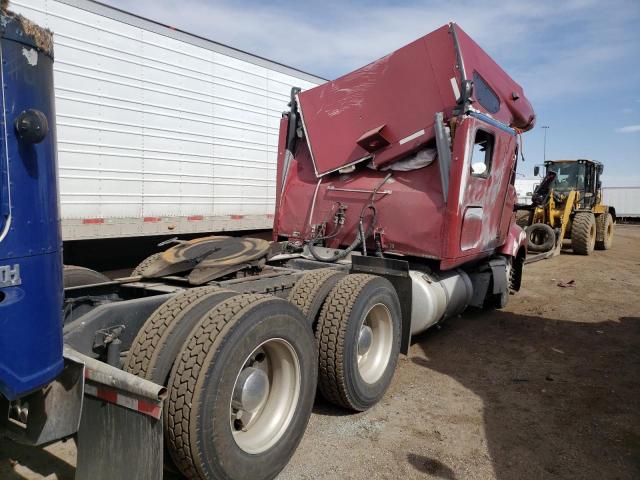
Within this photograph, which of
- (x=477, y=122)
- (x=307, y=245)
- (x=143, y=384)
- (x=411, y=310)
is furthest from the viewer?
(x=307, y=245)

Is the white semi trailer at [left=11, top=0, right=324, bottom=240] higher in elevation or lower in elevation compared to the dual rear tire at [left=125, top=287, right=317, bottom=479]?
higher

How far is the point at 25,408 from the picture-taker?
2.18 metres

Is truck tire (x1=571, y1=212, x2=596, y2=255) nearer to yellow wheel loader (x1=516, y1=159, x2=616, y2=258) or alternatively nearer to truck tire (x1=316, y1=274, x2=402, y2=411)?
yellow wheel loader (x1=516, y1=159, x2=616, y2=258)

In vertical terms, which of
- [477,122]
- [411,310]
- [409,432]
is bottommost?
[409,432]

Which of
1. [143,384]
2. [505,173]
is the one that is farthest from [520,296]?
[143,384]

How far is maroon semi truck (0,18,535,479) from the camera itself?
7.37ft

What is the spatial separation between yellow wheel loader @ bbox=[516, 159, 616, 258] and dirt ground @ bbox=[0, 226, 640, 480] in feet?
26.7

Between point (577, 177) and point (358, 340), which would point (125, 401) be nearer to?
point (358, 340)

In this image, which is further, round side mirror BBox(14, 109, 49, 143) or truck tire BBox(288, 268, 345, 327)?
truck tire BBox(288, 268, 345, 327)

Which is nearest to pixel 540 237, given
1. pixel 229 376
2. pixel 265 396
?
pixel 265 396

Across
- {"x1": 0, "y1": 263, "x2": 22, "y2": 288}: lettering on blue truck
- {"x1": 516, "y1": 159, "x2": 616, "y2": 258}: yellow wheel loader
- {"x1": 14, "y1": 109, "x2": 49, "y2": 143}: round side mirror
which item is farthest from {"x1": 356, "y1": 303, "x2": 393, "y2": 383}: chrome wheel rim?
{"x1": 516, "y1": 159, "x2": 616, "y2": 258}: yellow wheel loader

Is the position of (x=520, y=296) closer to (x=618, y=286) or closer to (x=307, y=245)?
(x=618, y=286)

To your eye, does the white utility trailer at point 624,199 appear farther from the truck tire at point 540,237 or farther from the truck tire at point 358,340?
the truck tire at point 358,340

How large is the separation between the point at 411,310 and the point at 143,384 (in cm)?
292
